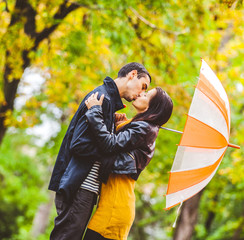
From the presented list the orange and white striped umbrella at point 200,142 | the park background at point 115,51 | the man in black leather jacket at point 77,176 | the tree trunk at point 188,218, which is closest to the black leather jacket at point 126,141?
the man in black leather jacket at point 77,176

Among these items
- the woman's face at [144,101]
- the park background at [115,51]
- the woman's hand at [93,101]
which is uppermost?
the park background at [115,51]

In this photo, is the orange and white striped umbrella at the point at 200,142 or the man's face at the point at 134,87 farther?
the man's face at the point at 134,87

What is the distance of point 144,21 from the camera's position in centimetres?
563

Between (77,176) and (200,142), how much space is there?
1071 millimetres

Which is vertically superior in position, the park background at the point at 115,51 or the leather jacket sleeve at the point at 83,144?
the park background at the point at 115,51

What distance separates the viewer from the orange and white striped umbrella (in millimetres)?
2709

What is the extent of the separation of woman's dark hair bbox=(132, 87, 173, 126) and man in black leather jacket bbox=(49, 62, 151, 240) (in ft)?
0.84

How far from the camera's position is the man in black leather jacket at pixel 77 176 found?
8.15 ft

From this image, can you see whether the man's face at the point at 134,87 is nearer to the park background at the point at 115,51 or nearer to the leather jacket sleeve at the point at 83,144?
the leather jacket sleeve at the point at 83,144

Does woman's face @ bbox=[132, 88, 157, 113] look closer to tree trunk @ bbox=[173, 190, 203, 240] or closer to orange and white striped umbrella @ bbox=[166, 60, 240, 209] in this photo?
orange and white striped umbrella @ bbox=[166, 60, 240, 209]

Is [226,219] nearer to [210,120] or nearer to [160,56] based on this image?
[160,56]

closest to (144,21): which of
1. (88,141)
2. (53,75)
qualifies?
(53,75)

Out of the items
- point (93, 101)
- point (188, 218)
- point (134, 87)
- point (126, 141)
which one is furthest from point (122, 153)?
point (188, 218)

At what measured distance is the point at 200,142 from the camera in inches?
109
